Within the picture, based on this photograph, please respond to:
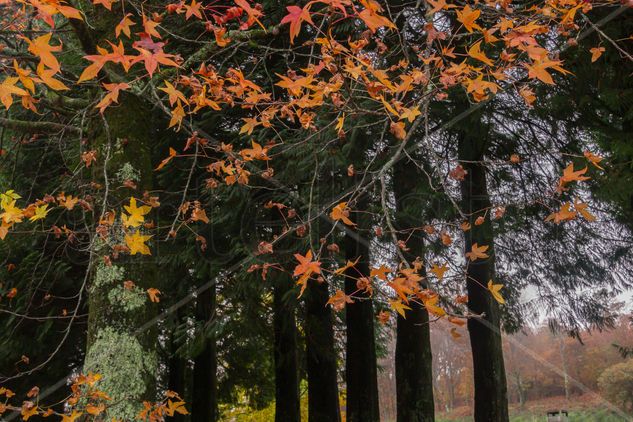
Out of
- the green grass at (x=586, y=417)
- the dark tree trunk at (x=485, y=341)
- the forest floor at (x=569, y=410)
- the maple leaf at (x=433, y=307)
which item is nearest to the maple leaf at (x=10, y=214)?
the maple leaf at (x=433, y=307)

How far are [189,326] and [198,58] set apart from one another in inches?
184

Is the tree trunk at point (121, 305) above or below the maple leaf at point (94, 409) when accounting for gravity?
above

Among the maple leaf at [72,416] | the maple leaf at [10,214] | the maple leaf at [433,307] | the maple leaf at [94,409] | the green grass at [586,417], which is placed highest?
the maple leaf at [10,214]

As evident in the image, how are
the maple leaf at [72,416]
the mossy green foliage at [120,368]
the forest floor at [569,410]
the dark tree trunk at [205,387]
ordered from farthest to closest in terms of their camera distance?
the forest floor at [569,410], the dark tree trunk at [205,387], the mossy green foliage at [120,368], the maple leaf at [72,416]

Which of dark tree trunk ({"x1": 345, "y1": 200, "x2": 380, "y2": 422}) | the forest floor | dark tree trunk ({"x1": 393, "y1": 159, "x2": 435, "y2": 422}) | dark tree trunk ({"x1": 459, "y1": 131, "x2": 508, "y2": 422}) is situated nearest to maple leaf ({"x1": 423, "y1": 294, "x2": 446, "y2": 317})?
dark tree trunk ({"x1": 393, "y1": 159, "x2": 435, "y2": 422})

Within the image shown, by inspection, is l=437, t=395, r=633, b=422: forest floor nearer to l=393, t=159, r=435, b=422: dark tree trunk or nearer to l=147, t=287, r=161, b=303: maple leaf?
l=393, t=159, r=435, b=422: dark tree trunk

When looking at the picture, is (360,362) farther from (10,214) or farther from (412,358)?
(10,214)

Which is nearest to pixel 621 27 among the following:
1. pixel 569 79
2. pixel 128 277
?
pixel 569 79

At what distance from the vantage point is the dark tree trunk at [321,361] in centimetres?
873

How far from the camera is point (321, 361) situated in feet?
29.5

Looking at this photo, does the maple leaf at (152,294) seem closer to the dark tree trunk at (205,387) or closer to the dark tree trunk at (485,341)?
the dark tree trunk at (485,341)

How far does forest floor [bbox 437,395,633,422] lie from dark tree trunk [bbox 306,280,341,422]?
1566 cm

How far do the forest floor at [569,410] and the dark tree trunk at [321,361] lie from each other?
15665 mm

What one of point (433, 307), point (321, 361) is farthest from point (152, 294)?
point (321, 361)
